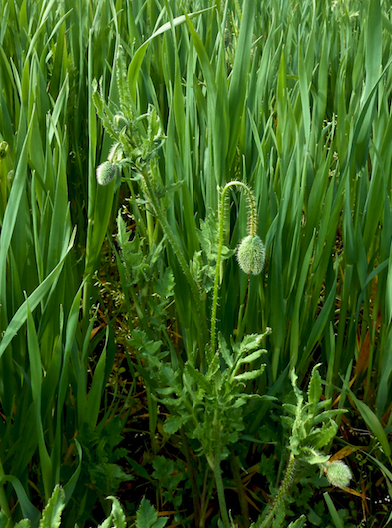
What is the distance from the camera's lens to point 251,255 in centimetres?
82

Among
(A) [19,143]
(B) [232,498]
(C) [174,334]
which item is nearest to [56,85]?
(A) [19,143]

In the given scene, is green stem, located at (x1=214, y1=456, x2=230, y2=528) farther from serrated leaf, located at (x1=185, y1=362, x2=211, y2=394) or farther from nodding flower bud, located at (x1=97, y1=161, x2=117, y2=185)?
nodding flower bud, located at (x1=97, y1=161, x2=117, y2=185)

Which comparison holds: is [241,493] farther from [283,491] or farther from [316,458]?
[316,458]

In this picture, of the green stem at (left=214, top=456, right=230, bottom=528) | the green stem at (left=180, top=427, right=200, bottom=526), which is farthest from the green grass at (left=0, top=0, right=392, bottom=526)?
the green stem at (left=214, top=456, right=230, bottom=528)

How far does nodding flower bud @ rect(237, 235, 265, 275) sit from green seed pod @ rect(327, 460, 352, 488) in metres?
0.30

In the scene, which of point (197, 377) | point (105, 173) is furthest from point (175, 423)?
point (105, 173)

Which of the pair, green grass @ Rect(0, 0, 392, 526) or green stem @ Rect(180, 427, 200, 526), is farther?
green stem @ Rect(180, 427, 200, 526)

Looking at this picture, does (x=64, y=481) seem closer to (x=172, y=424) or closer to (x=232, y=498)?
(x=172, y=424)

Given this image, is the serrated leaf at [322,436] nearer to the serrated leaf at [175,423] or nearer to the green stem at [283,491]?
the green stem at [283,491]

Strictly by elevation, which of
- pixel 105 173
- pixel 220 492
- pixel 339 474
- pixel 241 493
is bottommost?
pixel 241 493

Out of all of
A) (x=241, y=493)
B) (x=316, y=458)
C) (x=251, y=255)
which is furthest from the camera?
(x=241, y=493)

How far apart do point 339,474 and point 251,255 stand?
1.11 ft

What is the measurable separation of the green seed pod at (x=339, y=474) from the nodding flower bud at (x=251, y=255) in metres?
0.30

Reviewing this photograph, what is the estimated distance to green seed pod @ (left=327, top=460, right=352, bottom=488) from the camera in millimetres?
703
